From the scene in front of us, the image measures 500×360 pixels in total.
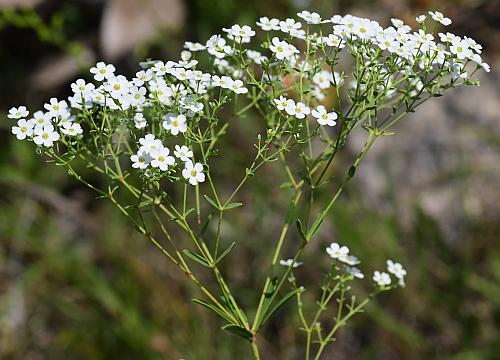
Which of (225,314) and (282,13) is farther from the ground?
(282,13)

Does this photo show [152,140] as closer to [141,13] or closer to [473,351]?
[473,351]

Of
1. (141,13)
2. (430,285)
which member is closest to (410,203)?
(430,285)

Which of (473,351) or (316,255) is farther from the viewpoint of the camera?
(316,255)

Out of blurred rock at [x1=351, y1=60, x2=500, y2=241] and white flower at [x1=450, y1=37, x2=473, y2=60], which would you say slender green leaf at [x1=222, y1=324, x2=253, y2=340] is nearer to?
white flower at [x1=450, y1=37, x2=473, y2=60]

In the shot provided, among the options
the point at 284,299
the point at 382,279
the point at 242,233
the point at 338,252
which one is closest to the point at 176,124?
the point at 284,299

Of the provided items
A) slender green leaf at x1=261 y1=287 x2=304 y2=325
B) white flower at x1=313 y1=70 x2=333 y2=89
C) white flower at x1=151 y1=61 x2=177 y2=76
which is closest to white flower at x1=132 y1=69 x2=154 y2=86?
white flower at x1=151 y1=61 x2=177 y2=76

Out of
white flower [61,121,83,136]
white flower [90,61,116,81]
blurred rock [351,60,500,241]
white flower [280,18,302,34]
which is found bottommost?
white flower [61,121,83,136]

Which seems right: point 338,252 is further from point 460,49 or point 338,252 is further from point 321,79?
point 460,49
